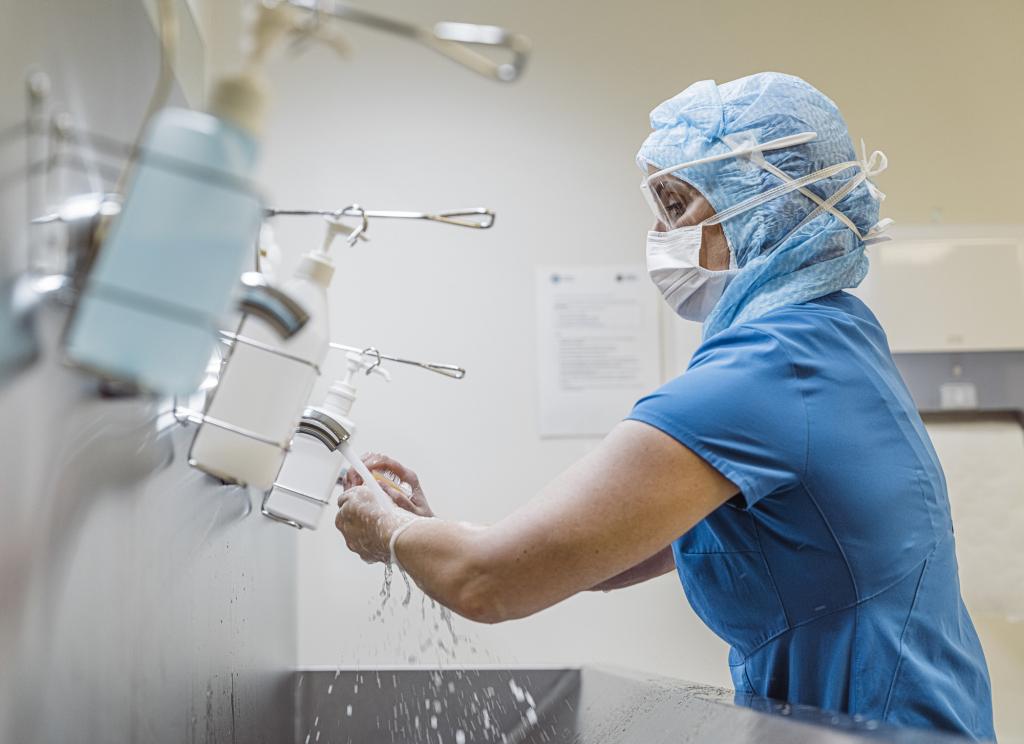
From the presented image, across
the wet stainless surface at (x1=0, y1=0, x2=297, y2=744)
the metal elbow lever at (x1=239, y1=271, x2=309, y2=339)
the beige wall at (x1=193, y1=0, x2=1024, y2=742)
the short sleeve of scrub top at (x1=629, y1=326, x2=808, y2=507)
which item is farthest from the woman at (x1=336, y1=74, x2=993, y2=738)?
the beige wall at (x1=193, y1=0, x2=1024, y2=742)

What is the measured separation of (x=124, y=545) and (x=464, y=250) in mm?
1500

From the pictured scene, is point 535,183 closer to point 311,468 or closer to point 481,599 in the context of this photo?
point 311,468

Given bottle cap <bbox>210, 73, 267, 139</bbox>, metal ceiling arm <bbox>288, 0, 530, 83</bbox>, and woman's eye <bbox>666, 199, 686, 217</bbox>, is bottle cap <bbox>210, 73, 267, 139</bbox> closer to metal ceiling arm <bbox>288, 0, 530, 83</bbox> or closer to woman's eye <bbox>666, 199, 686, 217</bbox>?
metal ceiling arm <bbox>288, 0, 530, 83</bbox>

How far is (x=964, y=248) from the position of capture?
2.10 meters

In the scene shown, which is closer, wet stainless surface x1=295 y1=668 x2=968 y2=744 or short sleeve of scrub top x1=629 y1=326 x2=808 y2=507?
short sleeve of scrub top x1=629 y1=326 x2=808 y2=507

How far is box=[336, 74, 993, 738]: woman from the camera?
861 millimetres

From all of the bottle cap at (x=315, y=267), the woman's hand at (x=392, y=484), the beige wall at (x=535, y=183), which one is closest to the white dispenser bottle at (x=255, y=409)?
the bottle cap at (x=315, y=267)

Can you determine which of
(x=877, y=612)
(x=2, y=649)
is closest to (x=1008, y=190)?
(x=877, y=612)

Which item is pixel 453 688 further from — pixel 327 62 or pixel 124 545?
pixel 327 62

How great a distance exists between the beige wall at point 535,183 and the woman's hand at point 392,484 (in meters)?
0.80

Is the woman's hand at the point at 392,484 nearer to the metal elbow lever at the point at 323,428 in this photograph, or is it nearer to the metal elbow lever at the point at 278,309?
the metal elbow lever at the point at 323,428

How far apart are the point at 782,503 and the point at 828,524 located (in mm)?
44

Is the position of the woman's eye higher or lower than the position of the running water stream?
higher

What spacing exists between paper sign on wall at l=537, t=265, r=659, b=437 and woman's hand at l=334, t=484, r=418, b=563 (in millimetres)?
1106
